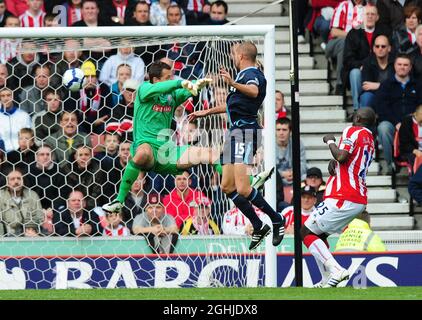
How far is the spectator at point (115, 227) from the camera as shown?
16.3 metres

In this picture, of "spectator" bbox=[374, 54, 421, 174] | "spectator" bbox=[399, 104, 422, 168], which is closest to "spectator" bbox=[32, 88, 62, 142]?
"spectator" bbox=[374, 54, 421, 174]

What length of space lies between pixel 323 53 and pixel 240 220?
569cm

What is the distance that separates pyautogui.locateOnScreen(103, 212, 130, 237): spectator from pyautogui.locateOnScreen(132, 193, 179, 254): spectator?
186mm

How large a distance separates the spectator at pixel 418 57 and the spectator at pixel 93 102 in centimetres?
507

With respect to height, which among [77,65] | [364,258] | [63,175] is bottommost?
[364,258]

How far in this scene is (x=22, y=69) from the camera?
16.3 m

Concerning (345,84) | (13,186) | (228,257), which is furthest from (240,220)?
(345,84)

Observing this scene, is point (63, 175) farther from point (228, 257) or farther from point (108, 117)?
point (228, 257)

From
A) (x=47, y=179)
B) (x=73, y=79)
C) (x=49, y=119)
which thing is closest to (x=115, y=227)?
(x=47, y=179)

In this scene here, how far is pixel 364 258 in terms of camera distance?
16125mm

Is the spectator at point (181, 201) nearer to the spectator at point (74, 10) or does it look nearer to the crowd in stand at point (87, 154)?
the crowd in stand at point (87, 154)

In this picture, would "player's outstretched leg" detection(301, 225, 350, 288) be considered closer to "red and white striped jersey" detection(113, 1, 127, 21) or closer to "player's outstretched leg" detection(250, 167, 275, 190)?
"player's outstretched leg" detection(250, 167, 275, 190)

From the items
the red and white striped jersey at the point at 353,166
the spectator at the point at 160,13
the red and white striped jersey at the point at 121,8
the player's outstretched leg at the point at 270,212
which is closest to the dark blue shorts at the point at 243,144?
the player's outstretched leg at the point at 270,212
